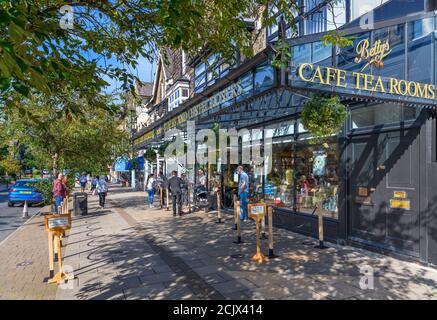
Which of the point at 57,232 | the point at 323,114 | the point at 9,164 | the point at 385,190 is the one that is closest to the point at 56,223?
the point at 57,232

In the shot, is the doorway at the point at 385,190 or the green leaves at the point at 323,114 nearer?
the green leaves at the point at 323,114

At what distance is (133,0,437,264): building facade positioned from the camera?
548 cm

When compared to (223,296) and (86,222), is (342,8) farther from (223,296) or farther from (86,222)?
(86,222)

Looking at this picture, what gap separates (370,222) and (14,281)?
286 inches

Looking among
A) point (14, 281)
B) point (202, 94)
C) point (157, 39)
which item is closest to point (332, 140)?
point (202, 94)

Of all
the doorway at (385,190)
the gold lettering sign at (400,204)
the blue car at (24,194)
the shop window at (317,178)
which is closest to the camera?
the doorway at (385,190)

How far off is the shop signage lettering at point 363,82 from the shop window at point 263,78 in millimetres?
539

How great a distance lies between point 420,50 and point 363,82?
86.9 inches

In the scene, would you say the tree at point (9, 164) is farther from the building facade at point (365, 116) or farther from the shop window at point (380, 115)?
the shop window at point (380, 115)

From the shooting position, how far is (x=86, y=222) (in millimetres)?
12391

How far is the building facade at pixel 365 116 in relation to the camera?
5480mm

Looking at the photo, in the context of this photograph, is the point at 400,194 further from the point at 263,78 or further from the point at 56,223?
the point at 56,223

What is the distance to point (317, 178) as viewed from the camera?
9297mm

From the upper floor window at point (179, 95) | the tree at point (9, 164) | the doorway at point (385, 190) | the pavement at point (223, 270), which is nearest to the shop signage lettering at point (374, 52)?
the doorway at point (385, 190)
